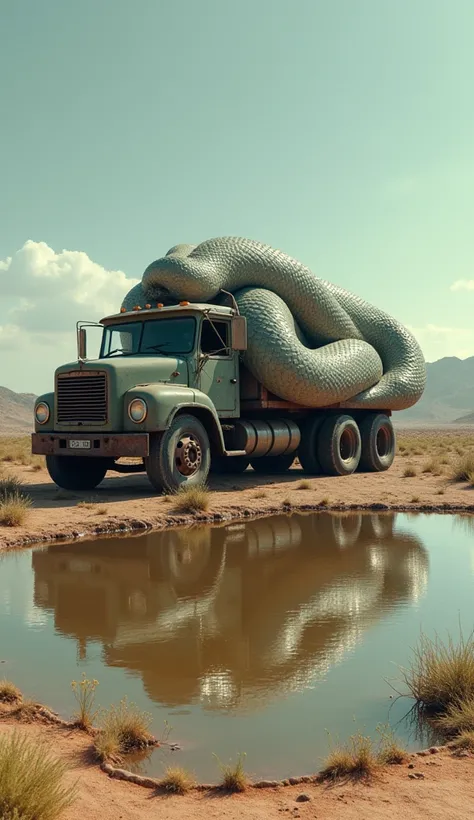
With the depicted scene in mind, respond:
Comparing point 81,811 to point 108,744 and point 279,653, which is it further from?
point 279,653

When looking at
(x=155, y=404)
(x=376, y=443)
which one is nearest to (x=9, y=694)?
(x=155, y=404)

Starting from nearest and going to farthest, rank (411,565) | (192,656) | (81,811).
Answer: (81,811), (192,656), (411,565)

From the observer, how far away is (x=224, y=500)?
42.9 ft

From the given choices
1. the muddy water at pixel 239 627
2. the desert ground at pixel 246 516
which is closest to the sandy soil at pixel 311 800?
the desert ground at pixel 246 516

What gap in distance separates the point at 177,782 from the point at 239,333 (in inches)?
432

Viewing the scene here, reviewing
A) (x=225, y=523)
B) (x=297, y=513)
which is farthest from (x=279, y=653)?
(x=297, y=513)

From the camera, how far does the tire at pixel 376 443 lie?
18438 millimetres

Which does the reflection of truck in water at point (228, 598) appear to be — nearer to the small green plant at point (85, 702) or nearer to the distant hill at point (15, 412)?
the small green plant at point (85, 702)

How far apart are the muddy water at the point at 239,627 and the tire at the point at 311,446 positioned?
6885 mm

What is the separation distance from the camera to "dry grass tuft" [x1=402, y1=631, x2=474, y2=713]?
4434 millimetres

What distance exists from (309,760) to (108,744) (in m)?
0.99

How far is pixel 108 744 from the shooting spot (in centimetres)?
387

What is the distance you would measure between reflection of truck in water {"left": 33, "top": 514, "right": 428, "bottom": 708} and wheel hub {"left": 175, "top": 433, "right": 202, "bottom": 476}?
95.8 inches

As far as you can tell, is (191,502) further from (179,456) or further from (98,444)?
(98,444)
